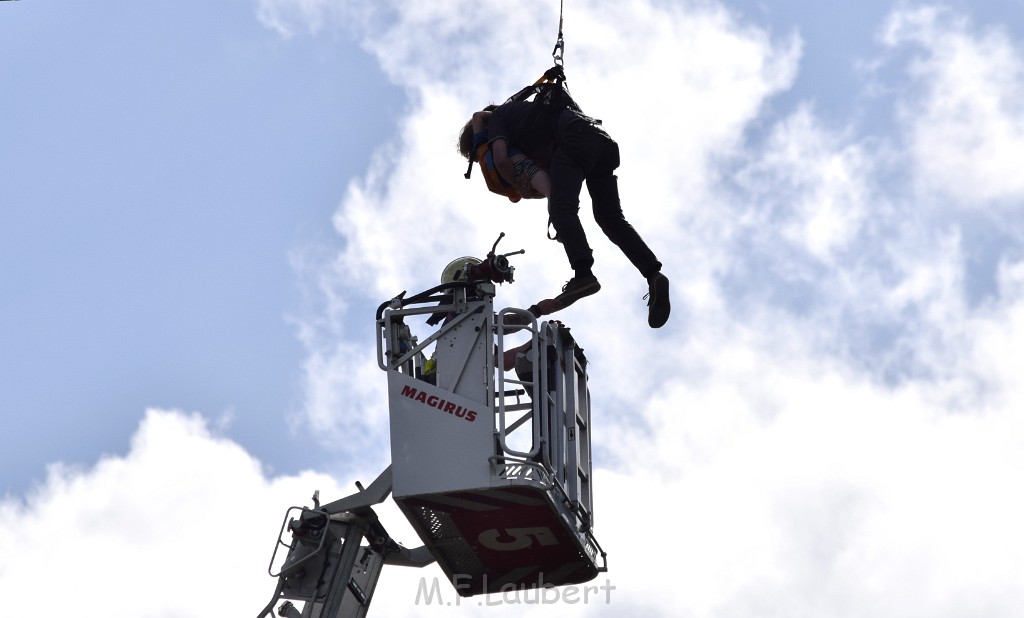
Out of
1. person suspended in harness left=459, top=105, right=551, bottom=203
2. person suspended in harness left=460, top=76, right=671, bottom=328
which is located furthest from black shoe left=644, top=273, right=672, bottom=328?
person suspended in harness left=459, top=105, right=551, bottom=203

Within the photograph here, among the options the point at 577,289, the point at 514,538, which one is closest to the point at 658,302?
the point at 577,289

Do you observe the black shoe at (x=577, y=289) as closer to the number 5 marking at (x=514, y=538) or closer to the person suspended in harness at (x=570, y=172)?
the person suspended in harness at (x=570, y=172)

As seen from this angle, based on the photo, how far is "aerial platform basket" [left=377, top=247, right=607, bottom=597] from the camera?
16.0 meters

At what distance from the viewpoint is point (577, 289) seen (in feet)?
56.4

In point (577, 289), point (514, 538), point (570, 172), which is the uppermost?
point (570, 172)

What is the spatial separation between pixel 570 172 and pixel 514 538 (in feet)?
11.9

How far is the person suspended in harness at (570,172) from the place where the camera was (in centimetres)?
1734

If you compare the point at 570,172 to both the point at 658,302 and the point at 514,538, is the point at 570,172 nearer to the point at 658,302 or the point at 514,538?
the point at 658,302

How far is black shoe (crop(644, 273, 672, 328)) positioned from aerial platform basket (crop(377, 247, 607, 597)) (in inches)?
34.4

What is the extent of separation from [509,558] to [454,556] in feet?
1.78

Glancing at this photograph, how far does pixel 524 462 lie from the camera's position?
1581 cm

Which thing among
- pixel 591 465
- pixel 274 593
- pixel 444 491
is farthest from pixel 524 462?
pixel 274 593

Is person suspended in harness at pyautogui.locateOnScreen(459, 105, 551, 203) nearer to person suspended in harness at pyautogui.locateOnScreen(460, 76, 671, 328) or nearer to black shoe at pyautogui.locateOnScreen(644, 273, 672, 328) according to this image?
person suspended in harness at pyautogui.locateOnScreen(460, 76, 671, 328)

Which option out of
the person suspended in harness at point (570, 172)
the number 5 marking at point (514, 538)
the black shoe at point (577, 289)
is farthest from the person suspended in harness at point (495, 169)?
the number 5 marking at point (514, 538)
